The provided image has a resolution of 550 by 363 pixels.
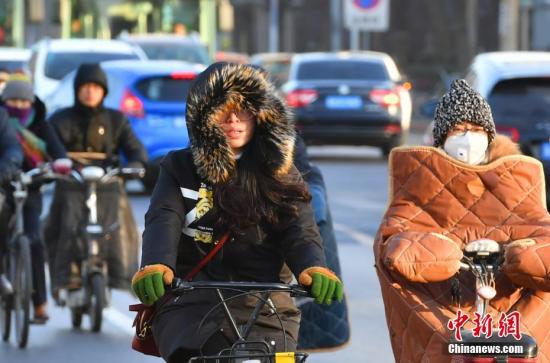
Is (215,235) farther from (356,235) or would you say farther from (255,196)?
(356,235)

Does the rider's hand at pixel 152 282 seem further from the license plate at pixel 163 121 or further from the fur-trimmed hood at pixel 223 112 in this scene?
the license plate at pixel 163 121

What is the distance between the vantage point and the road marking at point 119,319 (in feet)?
35.5

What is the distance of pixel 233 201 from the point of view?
18.0 feet

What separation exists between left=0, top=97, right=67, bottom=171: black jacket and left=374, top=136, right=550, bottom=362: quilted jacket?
14.1 feet

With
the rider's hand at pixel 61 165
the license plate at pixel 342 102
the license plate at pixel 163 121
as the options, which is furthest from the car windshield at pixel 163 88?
the rider's hand at pixel 61 165

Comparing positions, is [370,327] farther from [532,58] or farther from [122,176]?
[532,58]

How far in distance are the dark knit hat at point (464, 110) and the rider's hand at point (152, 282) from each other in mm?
1575

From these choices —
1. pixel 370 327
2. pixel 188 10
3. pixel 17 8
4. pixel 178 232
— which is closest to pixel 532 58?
pixel 370 327

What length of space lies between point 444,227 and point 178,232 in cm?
132

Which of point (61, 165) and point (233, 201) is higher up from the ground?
point (233, 201)

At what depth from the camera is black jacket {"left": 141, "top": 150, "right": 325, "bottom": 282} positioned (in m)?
Answer: 5.43

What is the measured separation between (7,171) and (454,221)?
3.90 m

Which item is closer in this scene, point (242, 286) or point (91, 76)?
point (242, 286)

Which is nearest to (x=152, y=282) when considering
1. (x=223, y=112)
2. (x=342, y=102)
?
(x=223, y=112)
